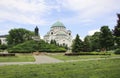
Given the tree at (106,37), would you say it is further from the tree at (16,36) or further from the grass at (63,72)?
the tree at (16,36)

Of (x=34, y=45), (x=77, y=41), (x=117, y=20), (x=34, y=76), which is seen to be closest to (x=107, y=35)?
(x=77, y=41)

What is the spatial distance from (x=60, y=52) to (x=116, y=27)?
109ft

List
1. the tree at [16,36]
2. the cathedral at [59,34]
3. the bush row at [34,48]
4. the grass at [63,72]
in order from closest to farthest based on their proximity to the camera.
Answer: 1. the grass at [63,72]
2. the bush row at [34,48]
3. the tree at [16,36]
4. the cathedral at [59,34]

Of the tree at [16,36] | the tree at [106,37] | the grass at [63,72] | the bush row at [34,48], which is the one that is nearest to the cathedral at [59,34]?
the tree at [16,36]

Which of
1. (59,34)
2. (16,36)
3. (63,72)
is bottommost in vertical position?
(63,72)

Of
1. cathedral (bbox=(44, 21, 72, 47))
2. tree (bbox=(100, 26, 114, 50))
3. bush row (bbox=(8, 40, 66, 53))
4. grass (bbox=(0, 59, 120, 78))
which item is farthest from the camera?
cathedral (bbox=(44, 21, 72, 47))

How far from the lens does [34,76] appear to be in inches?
438

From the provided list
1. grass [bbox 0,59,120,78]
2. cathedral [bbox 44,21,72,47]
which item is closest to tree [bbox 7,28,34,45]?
cathedral [bbox 44,21,72,47]

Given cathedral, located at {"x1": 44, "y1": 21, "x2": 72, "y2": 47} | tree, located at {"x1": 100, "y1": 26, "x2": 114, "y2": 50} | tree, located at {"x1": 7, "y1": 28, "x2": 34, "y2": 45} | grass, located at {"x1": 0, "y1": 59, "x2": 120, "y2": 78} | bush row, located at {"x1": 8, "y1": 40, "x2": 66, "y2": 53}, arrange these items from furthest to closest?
cathedral, located at {"x1": 44, "y1": 21, "x2": 72, "y2": 47} < tree, located at {"x1": 7, "y1": 28, "x2": 34, "y2": 45} < bush row, located at {"x1": 8, "y1": 40, "x2": 66, "y2": 53} < tree, located at {"x1": 100, "y1": 26, "x2": 114, "y2": 50} < grass, located at {"x1": 0, "y1": 59, "x2": 120, "y2": 78}

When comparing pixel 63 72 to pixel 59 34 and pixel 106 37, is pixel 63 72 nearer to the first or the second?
pixel 106 37

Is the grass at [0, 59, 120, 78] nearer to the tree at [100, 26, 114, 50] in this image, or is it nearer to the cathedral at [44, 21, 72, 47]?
the tree at [100, 26, 114, 50]

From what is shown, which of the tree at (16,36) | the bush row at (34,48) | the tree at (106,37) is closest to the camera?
the tree at (106,37)

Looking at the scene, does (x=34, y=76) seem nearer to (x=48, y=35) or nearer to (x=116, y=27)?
(x=116, y=27)

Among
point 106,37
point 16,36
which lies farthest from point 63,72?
point 16,36
